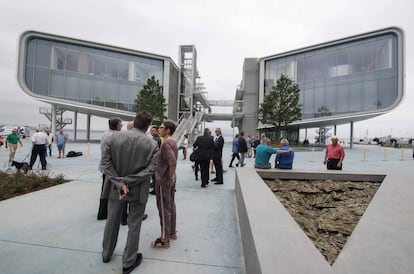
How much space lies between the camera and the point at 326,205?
4195mm

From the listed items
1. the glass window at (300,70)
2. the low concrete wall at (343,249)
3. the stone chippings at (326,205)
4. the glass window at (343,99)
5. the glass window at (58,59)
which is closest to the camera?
the low concrete wall at (343,249)

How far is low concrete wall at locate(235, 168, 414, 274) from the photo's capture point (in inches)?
58.4

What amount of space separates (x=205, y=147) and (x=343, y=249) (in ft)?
13.6

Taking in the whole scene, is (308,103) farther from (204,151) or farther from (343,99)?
(204,151)

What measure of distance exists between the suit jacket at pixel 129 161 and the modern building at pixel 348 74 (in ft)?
86.8

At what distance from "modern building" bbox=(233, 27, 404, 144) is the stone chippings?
73.5ft

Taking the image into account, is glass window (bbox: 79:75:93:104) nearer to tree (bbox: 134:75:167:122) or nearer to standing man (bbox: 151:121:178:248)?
tree (bbox: 134:75:167:122)

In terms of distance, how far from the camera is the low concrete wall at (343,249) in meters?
1.48

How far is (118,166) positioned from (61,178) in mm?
5279

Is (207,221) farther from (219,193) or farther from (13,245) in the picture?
(13,245)

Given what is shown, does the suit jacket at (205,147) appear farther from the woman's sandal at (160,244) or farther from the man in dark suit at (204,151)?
the woman's sandal at (160,244)

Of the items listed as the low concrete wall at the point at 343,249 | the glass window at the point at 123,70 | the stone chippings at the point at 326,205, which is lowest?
the stone chippings at the point at 326,205

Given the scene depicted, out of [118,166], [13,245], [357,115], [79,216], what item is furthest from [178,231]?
[357,115]

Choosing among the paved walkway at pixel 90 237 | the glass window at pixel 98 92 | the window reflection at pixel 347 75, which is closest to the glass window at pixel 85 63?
the glass window at pixel 98 92
